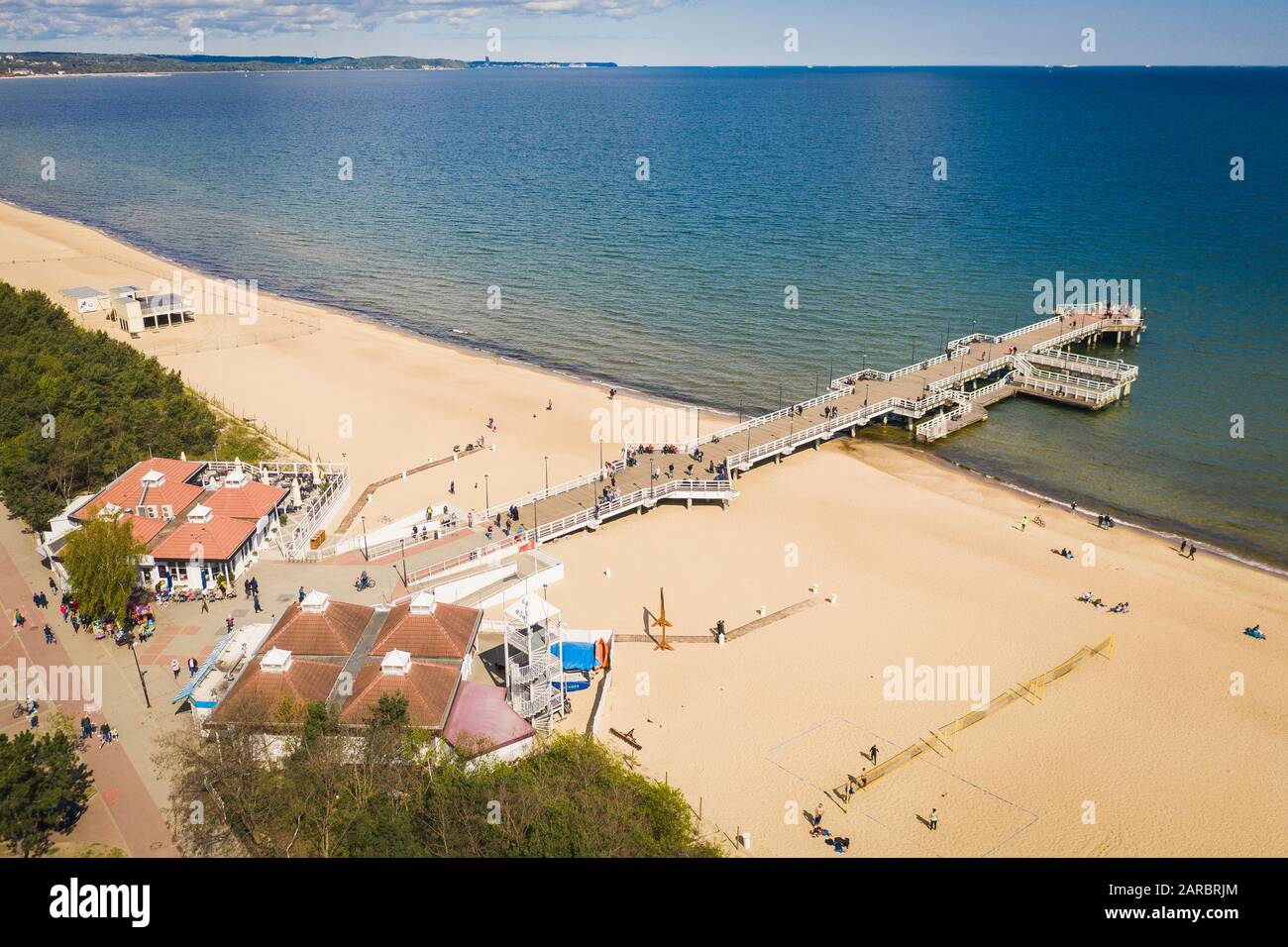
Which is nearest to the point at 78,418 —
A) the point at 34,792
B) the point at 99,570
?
the point at 99,570

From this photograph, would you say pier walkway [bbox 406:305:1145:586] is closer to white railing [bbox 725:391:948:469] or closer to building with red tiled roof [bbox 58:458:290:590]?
white railing [bbox 725:391:948:469]

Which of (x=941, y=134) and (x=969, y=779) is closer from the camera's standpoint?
(x=969, y=779)

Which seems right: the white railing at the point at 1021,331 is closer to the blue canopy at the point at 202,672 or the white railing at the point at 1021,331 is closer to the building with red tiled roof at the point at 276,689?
the building with red tiled roof at the point at 276,689

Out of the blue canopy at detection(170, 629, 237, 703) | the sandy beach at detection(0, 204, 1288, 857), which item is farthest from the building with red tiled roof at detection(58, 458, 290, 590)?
the sandy beach at detection(0, 204, 1288, 857)

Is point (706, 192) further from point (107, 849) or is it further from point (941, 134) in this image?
point (107, 849)

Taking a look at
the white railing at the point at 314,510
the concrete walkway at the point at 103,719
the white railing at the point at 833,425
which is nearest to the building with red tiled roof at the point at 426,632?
the concrete walkway at the point at 103,719

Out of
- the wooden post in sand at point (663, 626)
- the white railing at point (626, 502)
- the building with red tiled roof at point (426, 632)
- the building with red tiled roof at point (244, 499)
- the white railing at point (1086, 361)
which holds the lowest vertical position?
the wooden post in sand at point (663, 626)

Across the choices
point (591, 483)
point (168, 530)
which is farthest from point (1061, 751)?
point (168, 530)
